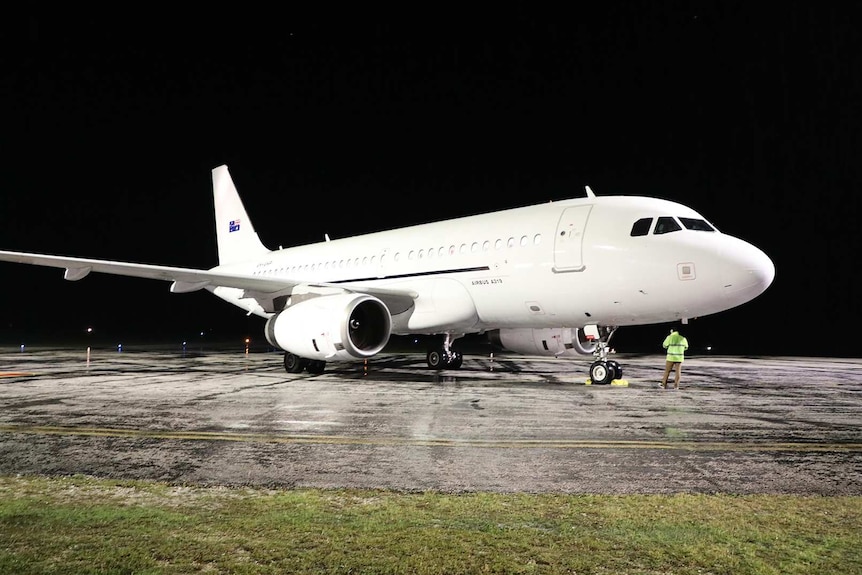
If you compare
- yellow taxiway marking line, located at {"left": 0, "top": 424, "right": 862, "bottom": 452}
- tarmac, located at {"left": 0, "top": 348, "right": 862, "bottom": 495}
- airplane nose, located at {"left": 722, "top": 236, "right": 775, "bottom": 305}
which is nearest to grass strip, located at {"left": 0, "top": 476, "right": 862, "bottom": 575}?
tarmac, located at {"left": 0, "top": 348, "right": 862, "bottom": 495}

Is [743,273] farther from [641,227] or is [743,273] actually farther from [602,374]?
[602,374]

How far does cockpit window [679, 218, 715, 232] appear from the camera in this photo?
12982 mm

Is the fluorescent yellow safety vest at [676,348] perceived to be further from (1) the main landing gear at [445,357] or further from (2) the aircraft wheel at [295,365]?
(2) the aircraft wheel at [295,365]

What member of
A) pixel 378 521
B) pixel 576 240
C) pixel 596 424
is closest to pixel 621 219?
pixel 576 240

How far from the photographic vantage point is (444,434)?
780 centimetres

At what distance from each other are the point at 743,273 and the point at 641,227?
83.2 inches

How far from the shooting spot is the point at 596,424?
28.2 feet

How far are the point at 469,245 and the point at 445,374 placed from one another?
3655 millimetres

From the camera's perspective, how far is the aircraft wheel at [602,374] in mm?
14203

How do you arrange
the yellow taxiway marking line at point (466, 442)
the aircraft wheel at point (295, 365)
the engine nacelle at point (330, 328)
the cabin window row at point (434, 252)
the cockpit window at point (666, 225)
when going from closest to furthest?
the yellow taxiway marking line at point (466, 442) < the cockpit window at point (666, 225) < the engine nacelle at point (330, 328) < the cabin window row at point (434, 252) < the aircraft wheel at point (295, 365)

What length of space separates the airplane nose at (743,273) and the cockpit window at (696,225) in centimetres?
74

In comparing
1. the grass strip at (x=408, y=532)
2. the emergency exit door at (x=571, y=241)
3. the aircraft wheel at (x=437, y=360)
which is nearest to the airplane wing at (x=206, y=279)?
the aircraft wheel at (x=437, y=360)

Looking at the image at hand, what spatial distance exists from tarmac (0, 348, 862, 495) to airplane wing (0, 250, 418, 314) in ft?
8.63

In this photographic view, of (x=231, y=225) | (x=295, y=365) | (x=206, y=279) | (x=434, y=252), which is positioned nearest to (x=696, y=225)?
(x=434, y=252)
